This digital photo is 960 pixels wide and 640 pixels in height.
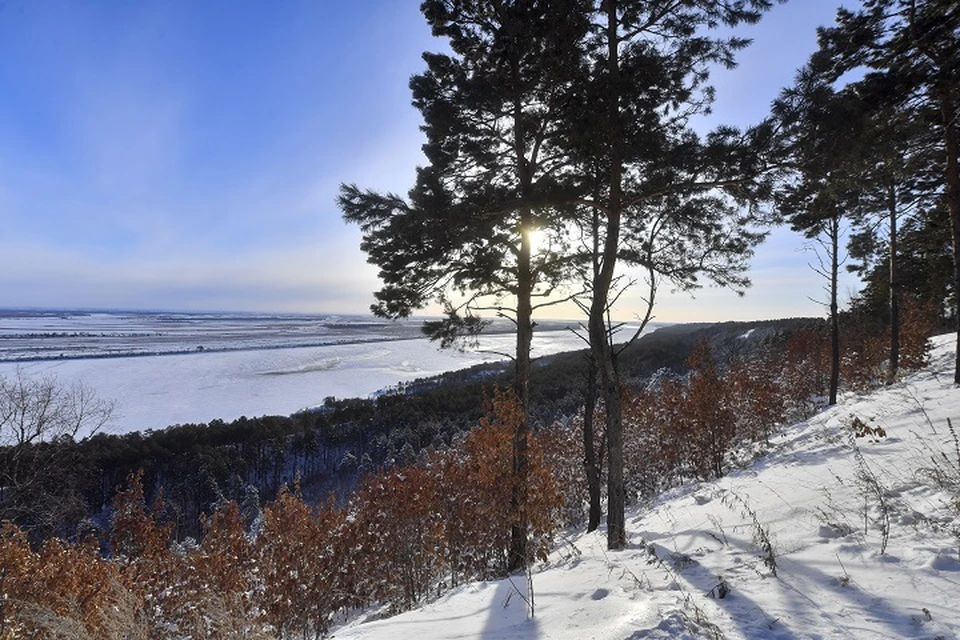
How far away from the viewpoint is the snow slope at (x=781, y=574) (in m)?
2.85

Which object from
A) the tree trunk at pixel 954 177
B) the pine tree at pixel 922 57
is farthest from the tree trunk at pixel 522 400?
the tree trunk at pixel 954 177

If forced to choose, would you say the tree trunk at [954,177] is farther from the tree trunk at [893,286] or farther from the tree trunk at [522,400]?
the tree trunk at [522,400]

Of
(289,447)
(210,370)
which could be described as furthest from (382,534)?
(210,370)

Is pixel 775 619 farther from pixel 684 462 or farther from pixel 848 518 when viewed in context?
pixel 684 462

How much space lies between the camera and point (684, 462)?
16312 millimetres

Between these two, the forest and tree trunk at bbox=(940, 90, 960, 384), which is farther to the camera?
tree trunk at bbox=(940, 90, 960, 384)

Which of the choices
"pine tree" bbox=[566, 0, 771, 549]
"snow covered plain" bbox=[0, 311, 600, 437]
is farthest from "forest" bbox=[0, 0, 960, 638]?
"snow covered plain" bbox=[0, 311, 600, 437]

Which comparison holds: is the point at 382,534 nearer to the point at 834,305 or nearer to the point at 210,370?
the point at 834,305

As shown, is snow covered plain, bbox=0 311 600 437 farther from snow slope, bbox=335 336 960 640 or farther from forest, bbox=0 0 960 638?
snow slope, bbox=335 336 960 640

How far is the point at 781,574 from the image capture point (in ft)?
11.5

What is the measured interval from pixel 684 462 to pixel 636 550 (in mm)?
12220

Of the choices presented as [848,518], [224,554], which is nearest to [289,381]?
[224,554]

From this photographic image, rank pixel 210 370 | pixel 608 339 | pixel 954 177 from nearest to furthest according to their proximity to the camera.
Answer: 1. pixel 608 339
2. pixel 954 177
3. pixel 210 370

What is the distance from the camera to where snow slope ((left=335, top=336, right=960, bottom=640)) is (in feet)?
9.34
